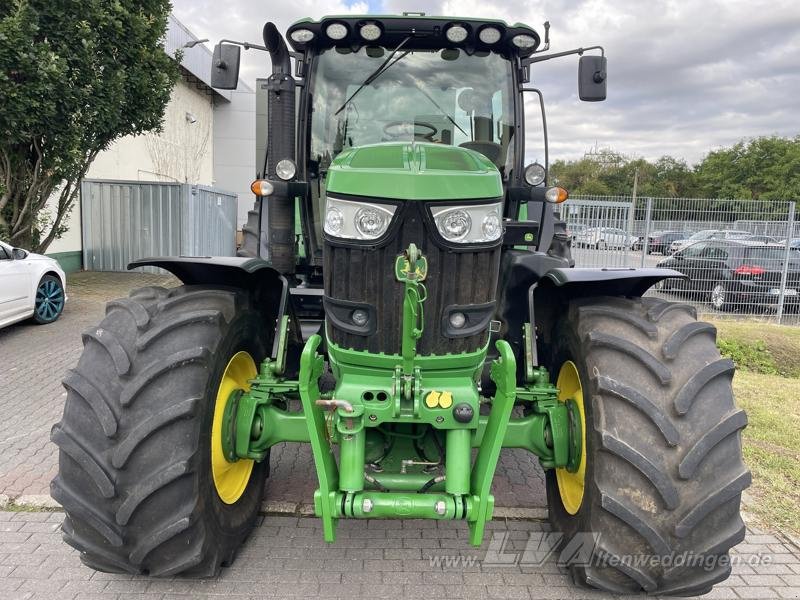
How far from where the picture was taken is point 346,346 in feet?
8.54

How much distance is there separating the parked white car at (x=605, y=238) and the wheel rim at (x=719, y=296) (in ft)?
6.10

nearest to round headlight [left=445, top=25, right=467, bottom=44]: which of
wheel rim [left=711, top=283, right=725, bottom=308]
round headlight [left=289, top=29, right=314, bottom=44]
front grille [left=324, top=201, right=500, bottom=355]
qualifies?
round headlight [left=289, top=29, right=314, bottom=44]

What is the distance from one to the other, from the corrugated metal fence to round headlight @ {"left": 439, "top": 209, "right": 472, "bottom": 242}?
12.0 meters

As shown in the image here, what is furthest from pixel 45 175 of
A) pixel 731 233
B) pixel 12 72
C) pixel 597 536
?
pixel 731 233

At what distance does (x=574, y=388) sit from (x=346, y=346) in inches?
47.1

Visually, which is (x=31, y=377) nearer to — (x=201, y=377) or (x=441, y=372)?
(x=201, y=377)

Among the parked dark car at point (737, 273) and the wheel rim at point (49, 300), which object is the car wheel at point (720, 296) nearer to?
the parked dark car at point (737, 273)

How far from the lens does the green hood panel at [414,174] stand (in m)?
2.32

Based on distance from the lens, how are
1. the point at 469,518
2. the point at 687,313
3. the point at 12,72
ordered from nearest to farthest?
the point at 469,518 < the point at 687,313 < the point at 12,72

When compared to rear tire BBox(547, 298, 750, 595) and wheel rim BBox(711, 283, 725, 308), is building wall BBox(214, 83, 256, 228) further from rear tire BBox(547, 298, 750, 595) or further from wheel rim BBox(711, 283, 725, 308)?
rear tire BBox(547, 298, 750, 595)

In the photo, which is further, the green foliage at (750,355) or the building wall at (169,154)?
the building wall at (169,154)

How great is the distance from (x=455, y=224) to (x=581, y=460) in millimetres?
1236

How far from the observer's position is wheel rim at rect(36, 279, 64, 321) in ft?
27.8

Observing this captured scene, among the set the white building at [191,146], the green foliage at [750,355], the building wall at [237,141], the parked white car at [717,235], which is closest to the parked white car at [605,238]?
the parked white car at [717,235]
